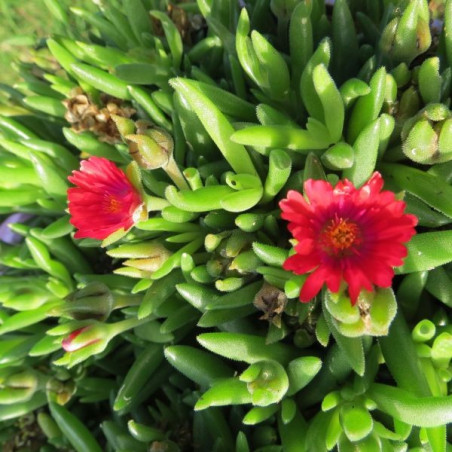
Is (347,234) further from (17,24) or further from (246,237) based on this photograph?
(17,24)

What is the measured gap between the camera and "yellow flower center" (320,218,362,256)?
0.71 metres

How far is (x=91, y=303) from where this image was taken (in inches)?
35.3

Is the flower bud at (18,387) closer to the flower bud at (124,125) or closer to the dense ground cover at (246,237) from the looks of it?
the dense ground cover at (246,237)

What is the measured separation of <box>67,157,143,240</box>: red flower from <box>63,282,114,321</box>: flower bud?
0.14m

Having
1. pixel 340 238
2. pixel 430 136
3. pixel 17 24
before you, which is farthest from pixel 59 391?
pixel 17 24

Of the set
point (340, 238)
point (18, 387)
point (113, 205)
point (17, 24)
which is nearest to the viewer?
point (340, 238)

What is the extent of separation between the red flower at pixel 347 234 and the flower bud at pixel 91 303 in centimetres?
38

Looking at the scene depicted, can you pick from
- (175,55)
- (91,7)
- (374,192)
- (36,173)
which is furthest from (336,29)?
(91,7)

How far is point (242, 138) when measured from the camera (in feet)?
2.62

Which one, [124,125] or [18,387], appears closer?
[124,125]

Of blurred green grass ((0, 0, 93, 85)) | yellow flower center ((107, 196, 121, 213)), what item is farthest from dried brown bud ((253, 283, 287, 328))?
blurred green grass ((0, 0, 93, 85))

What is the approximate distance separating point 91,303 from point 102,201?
0.18 m

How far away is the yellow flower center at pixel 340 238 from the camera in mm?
715

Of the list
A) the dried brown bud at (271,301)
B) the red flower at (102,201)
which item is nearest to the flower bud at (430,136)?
the dried brown bud at (271,301)
